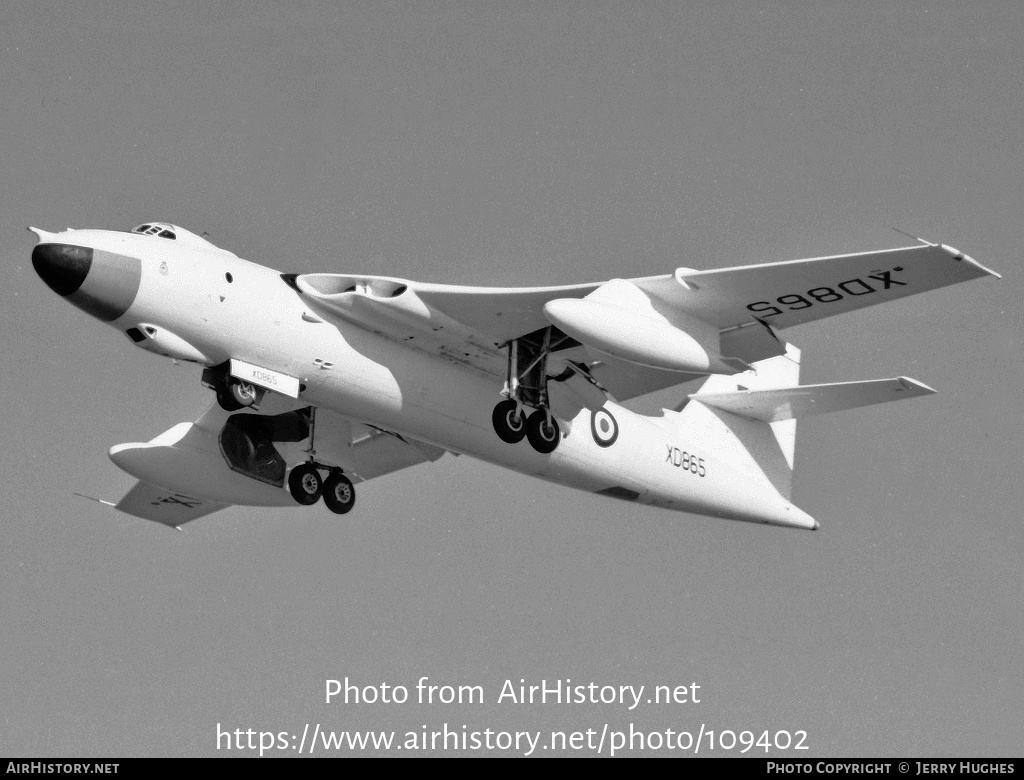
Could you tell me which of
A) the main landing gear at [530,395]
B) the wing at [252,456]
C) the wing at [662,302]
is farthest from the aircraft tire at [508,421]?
the wing at [252,456]

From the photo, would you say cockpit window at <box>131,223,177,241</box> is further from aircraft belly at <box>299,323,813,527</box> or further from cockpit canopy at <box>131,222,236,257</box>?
aircraft belly at <box>299,323,813,527</box>

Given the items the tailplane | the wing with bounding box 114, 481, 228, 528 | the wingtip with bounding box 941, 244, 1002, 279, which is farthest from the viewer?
the wing with bounding box 114, 481, 228, 528

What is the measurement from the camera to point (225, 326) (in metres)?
22.7

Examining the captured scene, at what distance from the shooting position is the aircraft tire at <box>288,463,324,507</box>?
2578cm

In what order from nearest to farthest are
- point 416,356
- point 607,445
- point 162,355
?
point 162,355
point 416,356
point 607,445

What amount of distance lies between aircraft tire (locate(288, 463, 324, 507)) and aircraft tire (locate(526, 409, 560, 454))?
3329mm

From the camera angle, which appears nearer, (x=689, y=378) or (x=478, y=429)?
(x=478, y=429)

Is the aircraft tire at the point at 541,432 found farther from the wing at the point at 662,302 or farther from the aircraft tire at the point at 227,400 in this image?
the aircraft tire at the point at 227,400

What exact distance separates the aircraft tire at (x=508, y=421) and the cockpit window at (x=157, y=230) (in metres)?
4.77

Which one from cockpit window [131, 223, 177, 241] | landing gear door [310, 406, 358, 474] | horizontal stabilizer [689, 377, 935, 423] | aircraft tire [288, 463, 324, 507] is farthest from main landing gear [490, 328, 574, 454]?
cockpit window [131, 223, 177, 241]
